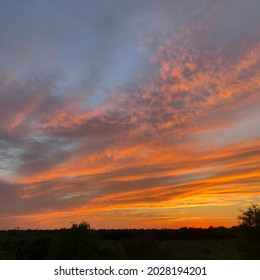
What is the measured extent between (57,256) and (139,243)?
52.9 feet

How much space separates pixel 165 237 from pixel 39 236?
25.5 metres

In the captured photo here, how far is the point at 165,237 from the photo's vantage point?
5072 centimetres

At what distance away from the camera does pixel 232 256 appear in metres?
24.1
